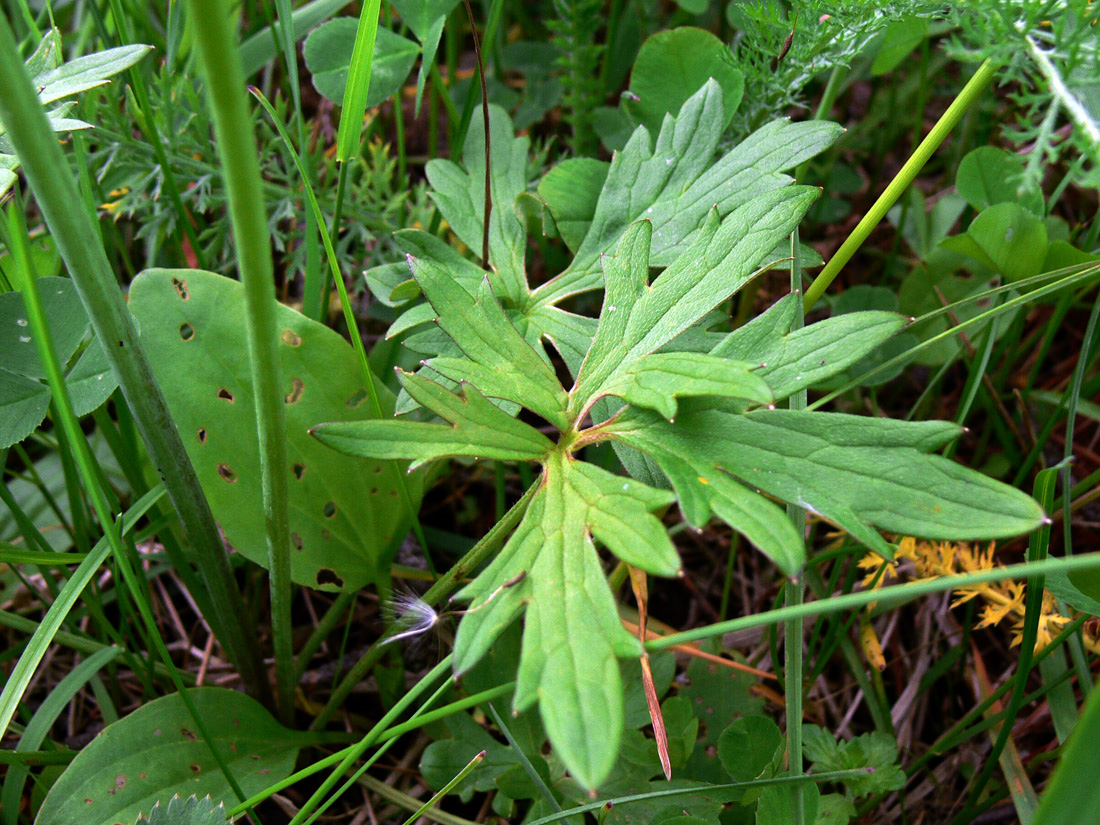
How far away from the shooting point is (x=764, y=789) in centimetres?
117

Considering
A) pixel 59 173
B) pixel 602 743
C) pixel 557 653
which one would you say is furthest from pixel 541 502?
pixel 59 173

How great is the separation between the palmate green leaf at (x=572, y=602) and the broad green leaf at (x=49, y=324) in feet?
2.88

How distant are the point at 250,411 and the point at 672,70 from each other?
1128mm

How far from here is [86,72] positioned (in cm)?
126

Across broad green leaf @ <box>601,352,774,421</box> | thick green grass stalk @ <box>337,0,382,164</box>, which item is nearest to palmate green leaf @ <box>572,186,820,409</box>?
broad green leaf @ <box>601,352,774,421</box>

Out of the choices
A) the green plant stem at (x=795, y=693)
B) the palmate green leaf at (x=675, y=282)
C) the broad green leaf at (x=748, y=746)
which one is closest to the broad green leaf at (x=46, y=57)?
the palmate green leaf at (x=675, y=282)

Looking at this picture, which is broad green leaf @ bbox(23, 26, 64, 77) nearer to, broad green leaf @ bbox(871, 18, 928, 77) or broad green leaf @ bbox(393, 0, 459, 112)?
broad green leaf @ bbox(393, 0, 459, 112)

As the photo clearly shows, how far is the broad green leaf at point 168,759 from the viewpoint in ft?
4.17

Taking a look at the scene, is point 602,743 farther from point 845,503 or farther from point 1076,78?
point 1076,78

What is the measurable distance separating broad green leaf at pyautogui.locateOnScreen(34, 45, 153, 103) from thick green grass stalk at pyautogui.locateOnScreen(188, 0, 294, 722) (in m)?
0.41

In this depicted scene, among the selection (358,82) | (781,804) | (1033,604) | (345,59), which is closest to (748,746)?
(781,804)

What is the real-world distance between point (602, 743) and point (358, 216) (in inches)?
54.9

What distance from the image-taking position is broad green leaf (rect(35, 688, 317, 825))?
1.27 m

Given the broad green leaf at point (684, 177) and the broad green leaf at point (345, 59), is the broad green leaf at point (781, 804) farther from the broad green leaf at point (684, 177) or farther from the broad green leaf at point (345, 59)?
the broad green leaf at point (345, 59)
